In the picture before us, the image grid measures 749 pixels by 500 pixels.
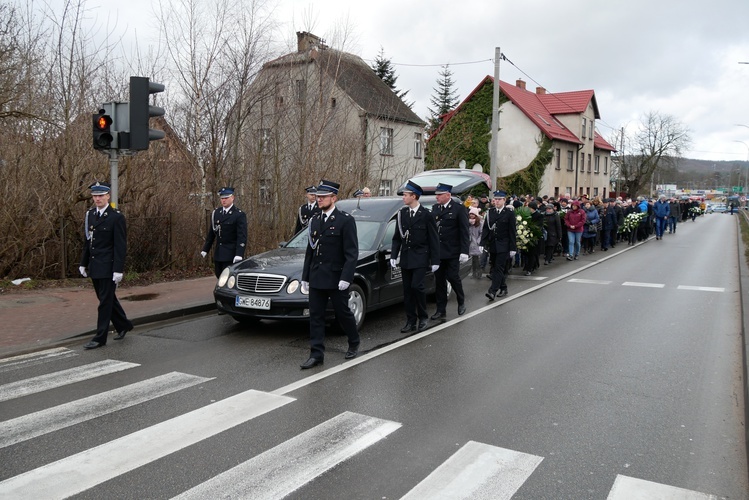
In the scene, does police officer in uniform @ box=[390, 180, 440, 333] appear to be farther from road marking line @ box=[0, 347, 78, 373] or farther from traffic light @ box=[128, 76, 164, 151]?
road marking line @ box=[0, 347, 78, 373]

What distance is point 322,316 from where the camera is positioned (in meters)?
6.79

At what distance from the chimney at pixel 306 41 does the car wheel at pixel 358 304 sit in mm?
11725

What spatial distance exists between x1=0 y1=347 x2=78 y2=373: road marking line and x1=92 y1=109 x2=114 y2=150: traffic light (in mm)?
3060

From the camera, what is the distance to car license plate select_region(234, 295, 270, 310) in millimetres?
7781

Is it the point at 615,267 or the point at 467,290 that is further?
the point at 615,267

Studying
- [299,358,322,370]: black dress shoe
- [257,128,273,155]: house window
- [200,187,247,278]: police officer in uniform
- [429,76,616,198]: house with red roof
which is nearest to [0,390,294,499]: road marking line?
[299,358,322,370]: black dress shoe

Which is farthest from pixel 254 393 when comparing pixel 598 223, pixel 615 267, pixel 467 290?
pixel 598 223

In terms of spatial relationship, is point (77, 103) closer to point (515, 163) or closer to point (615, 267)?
point (615, 267)

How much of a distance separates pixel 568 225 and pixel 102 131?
45.2 ft

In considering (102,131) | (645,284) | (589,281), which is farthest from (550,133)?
(102,131)

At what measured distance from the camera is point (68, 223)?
11992 mm

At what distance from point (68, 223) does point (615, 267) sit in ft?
43.6

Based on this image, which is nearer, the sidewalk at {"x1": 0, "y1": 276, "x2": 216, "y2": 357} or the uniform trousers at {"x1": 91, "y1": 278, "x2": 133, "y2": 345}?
the uniform trousers at {"x1": 91, "y1": 278, "x2": 133, "y2": 345}

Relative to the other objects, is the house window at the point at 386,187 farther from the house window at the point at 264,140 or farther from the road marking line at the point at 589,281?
the road marking line at the point at 589,281
